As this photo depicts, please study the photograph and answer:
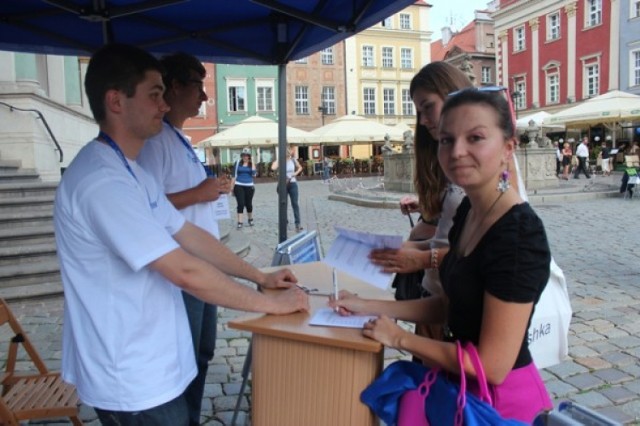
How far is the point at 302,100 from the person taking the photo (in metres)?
45.2

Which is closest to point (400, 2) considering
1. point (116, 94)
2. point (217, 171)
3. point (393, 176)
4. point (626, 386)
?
point (217, 171)

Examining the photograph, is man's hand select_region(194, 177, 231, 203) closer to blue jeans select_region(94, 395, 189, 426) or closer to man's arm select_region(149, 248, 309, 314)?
man's arm select_region(149, 248, 309, 314)

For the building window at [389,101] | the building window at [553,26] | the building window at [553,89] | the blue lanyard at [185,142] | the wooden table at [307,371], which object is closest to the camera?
the wooden table at [307,371]

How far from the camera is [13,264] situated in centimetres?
654

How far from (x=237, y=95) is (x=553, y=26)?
25.3 m

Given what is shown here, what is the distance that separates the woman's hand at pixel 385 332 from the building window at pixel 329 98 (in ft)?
149

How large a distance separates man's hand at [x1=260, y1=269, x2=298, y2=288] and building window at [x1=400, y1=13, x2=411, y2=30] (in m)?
50.3

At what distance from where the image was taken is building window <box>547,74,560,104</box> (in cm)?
3962

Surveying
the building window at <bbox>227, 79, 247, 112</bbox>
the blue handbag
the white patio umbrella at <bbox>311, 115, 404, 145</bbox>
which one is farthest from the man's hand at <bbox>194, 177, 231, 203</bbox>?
the building window at <bbox>227, 79, 247, 112</bbox>

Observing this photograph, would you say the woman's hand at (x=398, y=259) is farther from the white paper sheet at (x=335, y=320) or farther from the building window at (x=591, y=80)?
the building window at (x=591, y=80)

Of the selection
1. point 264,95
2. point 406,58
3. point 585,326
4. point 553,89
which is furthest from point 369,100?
point 585,326

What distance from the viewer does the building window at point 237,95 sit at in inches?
1671

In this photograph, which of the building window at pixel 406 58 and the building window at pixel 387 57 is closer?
the building window at pixel 387 57

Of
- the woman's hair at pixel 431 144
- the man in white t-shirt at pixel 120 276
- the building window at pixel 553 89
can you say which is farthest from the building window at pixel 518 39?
the man in white t-shirt at pixel 120 276
